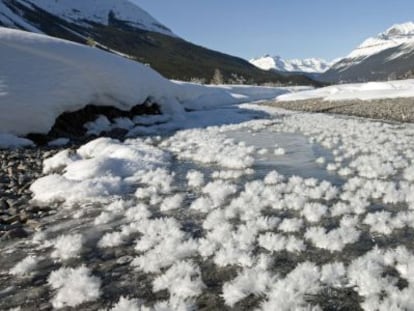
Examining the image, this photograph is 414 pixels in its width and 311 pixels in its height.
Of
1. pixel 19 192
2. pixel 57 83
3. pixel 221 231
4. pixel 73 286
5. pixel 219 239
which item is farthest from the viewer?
pixel 57 83

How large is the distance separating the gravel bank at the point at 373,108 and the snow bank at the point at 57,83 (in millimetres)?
14625

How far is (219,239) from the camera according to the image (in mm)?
6898

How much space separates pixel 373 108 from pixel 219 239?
29.9 m

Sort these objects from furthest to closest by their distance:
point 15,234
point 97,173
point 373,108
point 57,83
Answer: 1. point 373,108
2. point 57,83
3. point 97,173
4. point 15,234

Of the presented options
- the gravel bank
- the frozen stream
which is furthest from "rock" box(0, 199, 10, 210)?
the gravel bank

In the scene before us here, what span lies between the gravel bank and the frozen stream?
17.6 meters

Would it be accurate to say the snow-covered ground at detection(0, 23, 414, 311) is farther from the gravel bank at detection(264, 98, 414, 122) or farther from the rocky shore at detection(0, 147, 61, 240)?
the gravel bank at detection(264, 98, 414, 122)

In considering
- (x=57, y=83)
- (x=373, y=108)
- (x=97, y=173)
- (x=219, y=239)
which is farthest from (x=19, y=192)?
(x=373, y=108)

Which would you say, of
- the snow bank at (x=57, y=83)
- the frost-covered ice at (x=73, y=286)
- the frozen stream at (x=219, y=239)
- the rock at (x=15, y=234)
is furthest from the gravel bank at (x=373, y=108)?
the frost-covered ice at (x=73, y=286)

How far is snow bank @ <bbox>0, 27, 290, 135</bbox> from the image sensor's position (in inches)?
751

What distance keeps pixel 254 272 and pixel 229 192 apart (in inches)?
168

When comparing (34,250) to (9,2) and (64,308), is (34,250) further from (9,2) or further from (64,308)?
Answer: (9,2)

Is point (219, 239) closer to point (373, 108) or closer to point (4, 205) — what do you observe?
point (4, 205)

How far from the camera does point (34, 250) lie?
23.3 ft
